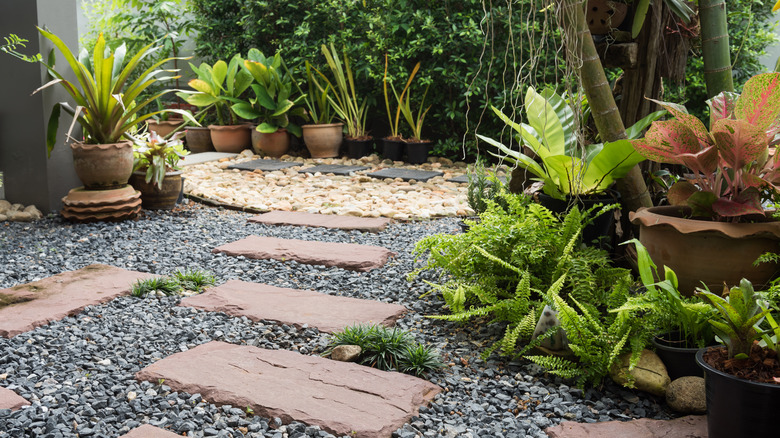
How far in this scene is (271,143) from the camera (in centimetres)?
657

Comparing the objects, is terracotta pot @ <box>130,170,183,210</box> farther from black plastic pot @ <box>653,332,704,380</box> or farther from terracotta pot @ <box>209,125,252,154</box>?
black plastic pot @ <box>653,332,704,380</box>

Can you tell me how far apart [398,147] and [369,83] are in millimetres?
843

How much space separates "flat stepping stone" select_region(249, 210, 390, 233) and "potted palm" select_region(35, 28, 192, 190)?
849mm

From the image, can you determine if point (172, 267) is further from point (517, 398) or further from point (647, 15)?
point (647, 15)

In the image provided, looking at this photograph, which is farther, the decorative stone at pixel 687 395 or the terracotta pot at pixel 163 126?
the terracotta pot at pixel 163 126

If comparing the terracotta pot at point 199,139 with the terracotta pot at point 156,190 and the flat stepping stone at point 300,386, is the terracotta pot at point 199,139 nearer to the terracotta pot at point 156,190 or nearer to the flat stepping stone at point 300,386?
the terracotta pot at point 156,190

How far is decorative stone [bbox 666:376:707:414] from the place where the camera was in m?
1.68

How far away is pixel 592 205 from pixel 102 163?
273 centimetres

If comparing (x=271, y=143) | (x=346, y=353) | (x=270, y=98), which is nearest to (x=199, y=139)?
(x=271, y=143)

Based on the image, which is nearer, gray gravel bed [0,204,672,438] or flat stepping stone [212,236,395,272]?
gray gravel bed [0,204,672,438]

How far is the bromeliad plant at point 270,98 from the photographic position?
6.32 m

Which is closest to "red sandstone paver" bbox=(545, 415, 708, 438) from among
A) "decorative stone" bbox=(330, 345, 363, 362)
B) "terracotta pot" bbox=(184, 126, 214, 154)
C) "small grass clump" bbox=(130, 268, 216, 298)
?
"decorative stone" bbox=(330, 345, 363, 362)

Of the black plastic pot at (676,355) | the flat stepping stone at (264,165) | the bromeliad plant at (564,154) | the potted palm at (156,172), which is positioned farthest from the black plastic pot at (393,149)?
the black plastic pot at (676,355)

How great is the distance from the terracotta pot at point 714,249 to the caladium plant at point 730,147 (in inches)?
2.4
